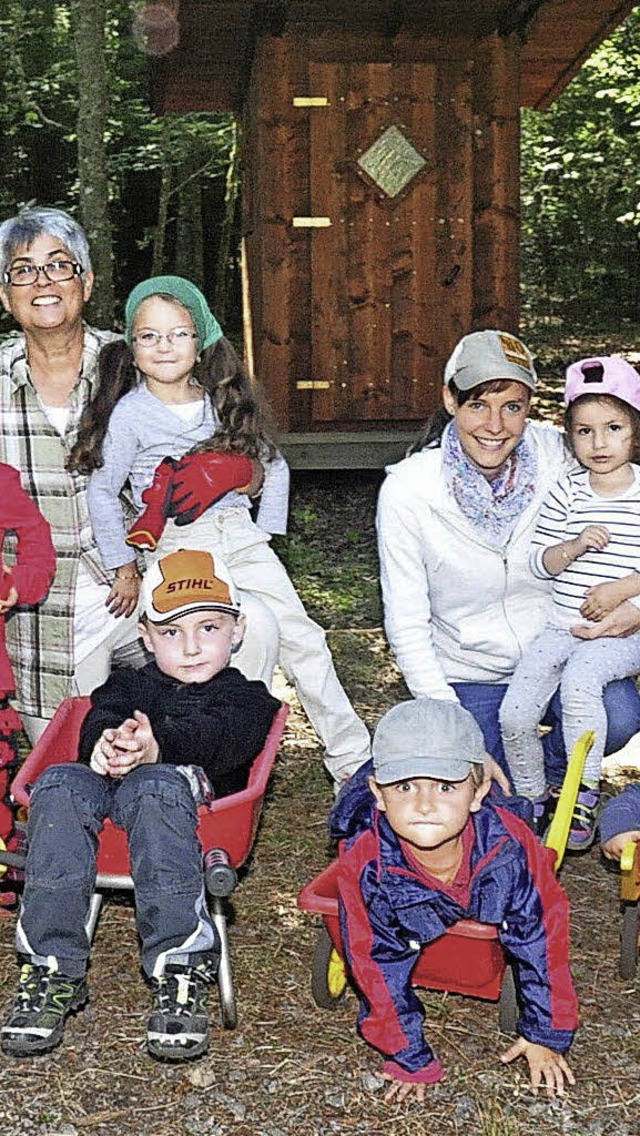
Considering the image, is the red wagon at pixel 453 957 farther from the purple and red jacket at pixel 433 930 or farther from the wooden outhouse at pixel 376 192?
the wooden outhouse at pixel 376 192

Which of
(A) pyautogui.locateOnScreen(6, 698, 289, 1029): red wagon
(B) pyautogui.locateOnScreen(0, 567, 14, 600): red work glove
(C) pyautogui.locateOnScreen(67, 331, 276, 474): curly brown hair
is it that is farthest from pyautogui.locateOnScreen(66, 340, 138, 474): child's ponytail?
(A) pyautogui.locateOnScreen(6, 698, 289, 1029): red wagon

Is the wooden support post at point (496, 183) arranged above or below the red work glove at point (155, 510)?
above

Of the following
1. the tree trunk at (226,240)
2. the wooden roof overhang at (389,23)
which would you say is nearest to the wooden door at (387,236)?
the wooden roof overhang at (389,23)

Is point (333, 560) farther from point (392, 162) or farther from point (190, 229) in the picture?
point (190, 229)

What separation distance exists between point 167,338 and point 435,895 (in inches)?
68.3

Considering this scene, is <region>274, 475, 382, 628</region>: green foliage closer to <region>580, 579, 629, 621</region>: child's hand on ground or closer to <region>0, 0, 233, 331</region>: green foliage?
A: <region>580, 579, 629, 621</region>: child's hand on ground

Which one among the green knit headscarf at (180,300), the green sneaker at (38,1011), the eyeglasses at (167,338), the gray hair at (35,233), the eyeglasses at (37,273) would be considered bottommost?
the green sneaker at (38,1011)

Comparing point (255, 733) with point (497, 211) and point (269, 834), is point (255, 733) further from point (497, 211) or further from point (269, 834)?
point (497, 211)

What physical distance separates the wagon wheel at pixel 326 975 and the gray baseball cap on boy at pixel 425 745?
52 centimetres

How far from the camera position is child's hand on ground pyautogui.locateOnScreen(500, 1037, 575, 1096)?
9.11ft

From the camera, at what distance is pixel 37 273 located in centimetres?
375

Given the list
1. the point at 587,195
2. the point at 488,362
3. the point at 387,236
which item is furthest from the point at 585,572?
the point at 587,195

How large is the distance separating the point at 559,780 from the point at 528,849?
1328 millimetres

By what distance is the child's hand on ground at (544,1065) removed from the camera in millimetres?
2777
